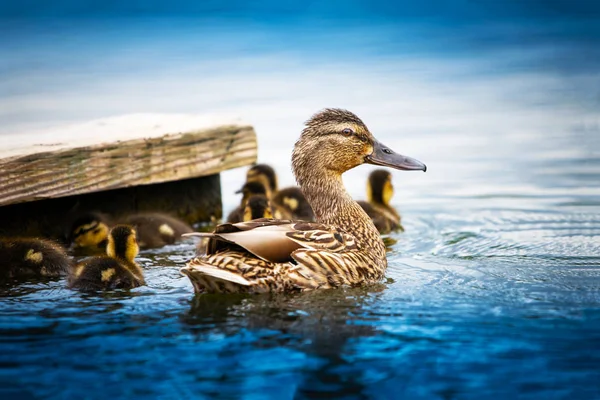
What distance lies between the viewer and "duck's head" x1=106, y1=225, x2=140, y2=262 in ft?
16.1

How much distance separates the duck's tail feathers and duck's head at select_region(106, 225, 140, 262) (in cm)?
63

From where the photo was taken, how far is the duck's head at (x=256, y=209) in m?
5.70

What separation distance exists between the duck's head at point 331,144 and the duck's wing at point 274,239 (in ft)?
1.77

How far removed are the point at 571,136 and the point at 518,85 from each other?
239 centimetres

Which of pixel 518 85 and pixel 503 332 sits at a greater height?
pixel 518 85

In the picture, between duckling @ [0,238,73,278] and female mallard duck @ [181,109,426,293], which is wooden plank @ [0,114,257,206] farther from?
female mallard duck @ [181,109,426,293]

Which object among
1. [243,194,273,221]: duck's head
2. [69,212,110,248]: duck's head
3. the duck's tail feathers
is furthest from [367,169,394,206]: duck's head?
the duck's tail feathers

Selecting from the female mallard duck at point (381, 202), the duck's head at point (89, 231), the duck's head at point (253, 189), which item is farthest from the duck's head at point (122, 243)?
the female mallard duck at point (381, 202)

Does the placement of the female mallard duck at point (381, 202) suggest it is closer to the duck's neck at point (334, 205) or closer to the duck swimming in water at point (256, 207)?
the duck swimming in water at point (256, 207)

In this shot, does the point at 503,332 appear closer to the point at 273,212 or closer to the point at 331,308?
the point at 331,308

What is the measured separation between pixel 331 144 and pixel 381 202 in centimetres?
188

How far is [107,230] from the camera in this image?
18.9 feet

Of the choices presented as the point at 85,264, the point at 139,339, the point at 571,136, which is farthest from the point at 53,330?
the point at 571,136

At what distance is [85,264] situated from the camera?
4.60 m
